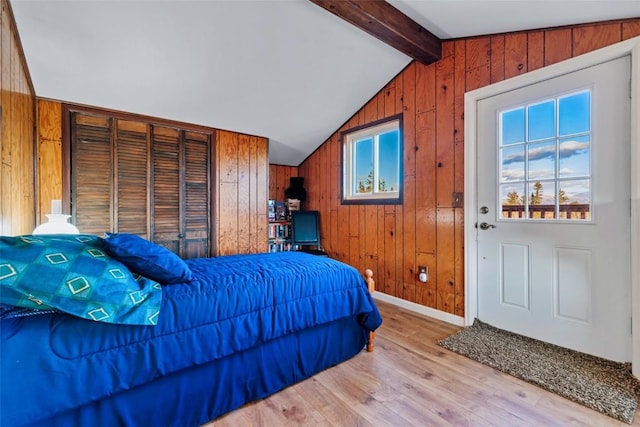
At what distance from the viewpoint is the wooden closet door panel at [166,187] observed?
3.08m

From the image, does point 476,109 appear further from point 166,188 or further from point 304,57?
point 166,188

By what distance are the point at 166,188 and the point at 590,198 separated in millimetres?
3774

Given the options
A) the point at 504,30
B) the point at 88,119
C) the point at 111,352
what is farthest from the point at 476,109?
the point at 88,119

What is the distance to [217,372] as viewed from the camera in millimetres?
1476

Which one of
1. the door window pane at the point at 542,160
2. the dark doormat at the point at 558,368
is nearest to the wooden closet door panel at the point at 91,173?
the dark doormat at the point at 558,368

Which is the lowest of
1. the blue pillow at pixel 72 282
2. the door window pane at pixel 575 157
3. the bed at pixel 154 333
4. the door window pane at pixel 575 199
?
the bed at pixel 154 333

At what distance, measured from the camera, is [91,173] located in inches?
107

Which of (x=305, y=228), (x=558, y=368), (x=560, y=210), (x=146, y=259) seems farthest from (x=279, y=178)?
(x=558, y=368)

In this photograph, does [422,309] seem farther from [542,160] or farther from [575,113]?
[575,113]

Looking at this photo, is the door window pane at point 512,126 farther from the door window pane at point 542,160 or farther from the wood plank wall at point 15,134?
the wood plank wall at point 15,134

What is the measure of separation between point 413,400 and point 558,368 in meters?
1.07

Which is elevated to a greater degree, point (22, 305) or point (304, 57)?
point (304, 57)

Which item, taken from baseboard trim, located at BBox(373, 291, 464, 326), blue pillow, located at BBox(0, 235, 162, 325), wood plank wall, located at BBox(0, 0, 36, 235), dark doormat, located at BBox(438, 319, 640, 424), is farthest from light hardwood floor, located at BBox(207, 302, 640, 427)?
wood plank wall, located at BBox(0, 0, 36, 235)

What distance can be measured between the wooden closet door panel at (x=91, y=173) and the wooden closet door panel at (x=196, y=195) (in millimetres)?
717
